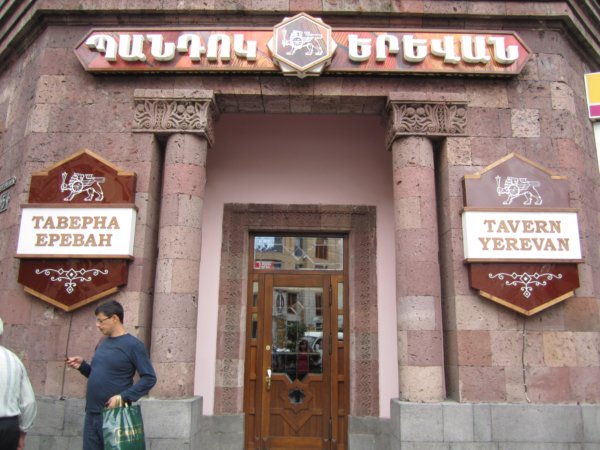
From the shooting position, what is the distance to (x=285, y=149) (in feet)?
26.6

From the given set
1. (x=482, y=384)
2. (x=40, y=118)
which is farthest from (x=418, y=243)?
(x=40, y=118)

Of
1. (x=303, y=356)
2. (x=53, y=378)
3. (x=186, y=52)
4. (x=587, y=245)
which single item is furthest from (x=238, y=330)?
(x=587, y=245)

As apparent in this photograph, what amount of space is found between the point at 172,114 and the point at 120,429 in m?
4.10

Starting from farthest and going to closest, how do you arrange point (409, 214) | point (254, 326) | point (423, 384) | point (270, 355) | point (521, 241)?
point (254, 326)
point (270, 355)
point (409, 214)
point (521, 241)
point (423, 384)

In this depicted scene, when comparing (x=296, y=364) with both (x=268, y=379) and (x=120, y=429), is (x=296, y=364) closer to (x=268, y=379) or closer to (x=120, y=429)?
(x=268, y=379)

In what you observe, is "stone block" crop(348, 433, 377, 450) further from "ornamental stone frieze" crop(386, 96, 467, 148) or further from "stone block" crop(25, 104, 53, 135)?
"stone block" crop(25, 104, 53, 135)

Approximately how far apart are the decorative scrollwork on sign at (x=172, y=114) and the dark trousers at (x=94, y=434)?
147 inches

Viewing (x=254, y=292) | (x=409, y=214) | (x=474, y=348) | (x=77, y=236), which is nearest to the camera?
(x=474, y=348)

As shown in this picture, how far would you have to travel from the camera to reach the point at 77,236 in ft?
19.2

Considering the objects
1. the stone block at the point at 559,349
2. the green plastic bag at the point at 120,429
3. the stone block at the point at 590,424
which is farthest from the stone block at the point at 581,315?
the green plastic bag at the point at 120,429

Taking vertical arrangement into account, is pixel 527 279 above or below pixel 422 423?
above

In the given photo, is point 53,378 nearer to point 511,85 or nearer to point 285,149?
point 285,149

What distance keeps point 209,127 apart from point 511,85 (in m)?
4.22

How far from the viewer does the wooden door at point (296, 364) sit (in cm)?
717
